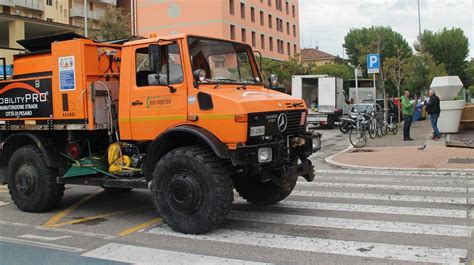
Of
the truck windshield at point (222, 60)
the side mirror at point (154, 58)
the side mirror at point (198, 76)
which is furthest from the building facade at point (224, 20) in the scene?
the side mirror at point (198, 76)

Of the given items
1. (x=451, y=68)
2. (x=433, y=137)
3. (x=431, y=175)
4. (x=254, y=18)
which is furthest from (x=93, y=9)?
(x=431, y=175)

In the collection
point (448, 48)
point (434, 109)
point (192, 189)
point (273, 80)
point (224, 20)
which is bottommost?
point (192, 189)

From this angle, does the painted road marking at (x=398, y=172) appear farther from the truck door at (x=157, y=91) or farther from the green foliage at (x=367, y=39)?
the green foliage at (x=367, y=39)

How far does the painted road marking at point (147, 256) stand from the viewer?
5.45 meters

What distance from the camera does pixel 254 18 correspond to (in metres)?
69.1

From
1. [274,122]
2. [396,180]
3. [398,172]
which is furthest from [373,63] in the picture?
[274,122]

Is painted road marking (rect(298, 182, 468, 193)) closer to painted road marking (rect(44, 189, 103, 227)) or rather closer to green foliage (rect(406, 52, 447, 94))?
painted road marking (rect(44, 189, 103, 227))

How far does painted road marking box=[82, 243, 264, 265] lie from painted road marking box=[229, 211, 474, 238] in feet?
5.73

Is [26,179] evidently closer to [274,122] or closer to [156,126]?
[156,126]

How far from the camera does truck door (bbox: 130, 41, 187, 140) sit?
21.9 ft

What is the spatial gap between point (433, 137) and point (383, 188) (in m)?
9.65

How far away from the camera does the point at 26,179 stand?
26.5 ft

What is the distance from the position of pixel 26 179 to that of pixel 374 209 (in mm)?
5349

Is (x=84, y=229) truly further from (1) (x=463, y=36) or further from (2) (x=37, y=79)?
(1) (x=463, y=36)
